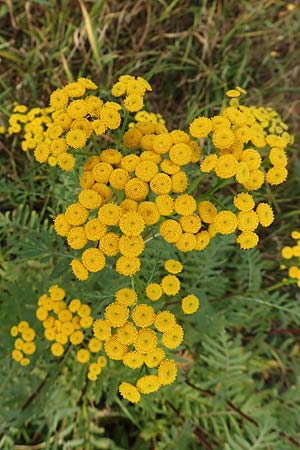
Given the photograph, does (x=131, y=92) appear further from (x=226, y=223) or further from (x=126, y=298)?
(x=126, y=298)

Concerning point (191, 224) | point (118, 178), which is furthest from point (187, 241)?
point (118, 178)

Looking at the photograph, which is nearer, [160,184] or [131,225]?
[131,225]

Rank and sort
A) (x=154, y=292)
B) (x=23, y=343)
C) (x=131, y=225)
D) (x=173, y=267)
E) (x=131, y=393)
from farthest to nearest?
1. (x=23, y=343)
2. (x=173, y=267)
3. (x=154, y=292)
4. (x=131, y=393)
5. (x=131, y=225)

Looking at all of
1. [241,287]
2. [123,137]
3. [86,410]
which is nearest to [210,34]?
[241,287]

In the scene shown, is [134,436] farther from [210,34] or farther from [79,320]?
[210,34]

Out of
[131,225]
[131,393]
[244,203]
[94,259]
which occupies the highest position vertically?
[244,203]

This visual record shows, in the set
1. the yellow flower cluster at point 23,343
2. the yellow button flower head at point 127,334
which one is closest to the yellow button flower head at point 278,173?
the yellow button flower head at point 127,334

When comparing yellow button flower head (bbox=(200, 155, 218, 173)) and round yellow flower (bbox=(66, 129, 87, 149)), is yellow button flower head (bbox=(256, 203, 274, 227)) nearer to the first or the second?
yellow button flower head (bbox=(200, 155, 218, 173))

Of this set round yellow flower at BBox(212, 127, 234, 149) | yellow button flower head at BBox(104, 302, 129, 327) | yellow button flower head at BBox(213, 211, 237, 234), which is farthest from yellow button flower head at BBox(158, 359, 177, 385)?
round yellow flower at BBox(212, 127, 234, 149)
